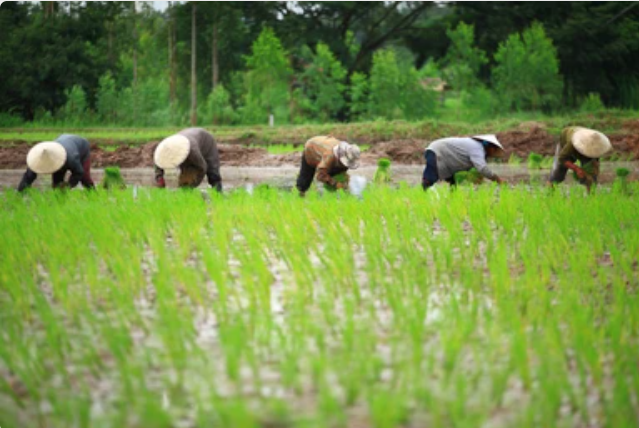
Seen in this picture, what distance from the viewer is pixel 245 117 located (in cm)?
2078

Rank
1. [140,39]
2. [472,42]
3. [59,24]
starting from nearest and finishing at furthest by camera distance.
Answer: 1. [59,24]
2. [472,42]
3. [140,39]

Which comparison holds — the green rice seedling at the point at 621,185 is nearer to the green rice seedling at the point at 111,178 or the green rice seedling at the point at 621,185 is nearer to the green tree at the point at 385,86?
the green rice seedling at the point at 111,178

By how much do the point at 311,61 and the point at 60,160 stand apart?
604 inches

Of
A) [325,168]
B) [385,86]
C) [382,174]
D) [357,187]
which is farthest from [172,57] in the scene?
[325,168]

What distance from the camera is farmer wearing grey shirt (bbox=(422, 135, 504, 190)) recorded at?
7.20 metres

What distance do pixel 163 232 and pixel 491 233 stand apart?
2147mm

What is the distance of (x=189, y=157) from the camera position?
712 cm

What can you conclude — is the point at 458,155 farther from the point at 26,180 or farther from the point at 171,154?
the point at 26,180

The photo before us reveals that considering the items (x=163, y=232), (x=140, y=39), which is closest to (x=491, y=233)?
(x=163, y=232)

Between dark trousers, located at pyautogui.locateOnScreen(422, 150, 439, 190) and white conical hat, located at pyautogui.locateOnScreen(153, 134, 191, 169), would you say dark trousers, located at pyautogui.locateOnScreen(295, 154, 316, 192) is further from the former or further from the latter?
white conical hat, located at pyautogui.locateOnScreen(153, 134, 191, 169)

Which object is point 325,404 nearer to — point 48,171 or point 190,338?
point 190,338

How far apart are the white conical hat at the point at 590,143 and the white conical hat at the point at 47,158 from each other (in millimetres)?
4120

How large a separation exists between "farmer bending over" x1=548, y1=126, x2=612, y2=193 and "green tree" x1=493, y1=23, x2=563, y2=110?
1134 cm

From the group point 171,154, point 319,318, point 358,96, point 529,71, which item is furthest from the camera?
point 358,96
